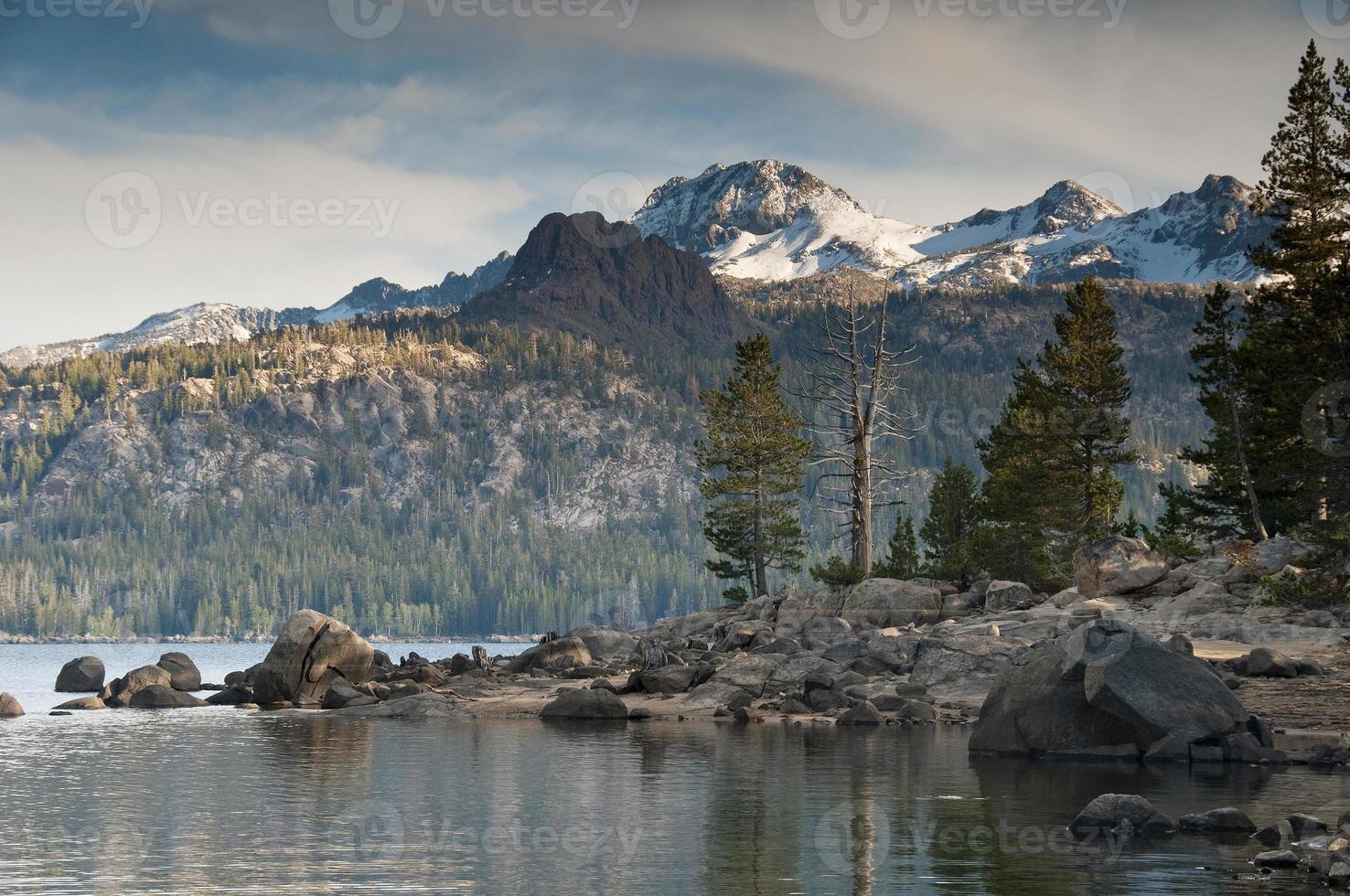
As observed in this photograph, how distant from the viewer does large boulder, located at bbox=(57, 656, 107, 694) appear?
214 ft

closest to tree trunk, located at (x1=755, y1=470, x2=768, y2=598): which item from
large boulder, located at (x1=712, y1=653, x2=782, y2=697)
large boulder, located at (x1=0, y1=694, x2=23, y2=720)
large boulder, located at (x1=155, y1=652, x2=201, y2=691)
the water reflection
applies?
large boulder, located at (x1=712, y1=653, x2=782, y2=697)

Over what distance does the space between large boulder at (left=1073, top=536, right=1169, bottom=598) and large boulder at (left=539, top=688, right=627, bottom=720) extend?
1949 cm

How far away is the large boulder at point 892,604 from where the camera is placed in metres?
53.6

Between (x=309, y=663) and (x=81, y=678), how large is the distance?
1877 centimetres

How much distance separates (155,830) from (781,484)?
59.0 m

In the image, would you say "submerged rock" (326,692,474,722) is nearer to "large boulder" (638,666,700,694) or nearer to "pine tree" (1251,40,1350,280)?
"large boulder" (638,666,700,694)

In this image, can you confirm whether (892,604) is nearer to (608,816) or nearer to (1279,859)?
(608,816)

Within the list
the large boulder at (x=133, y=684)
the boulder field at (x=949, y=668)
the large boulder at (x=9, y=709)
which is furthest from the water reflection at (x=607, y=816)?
the large boulder at (x=133, y=684)

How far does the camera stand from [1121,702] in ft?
94.7

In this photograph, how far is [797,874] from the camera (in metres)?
18.0

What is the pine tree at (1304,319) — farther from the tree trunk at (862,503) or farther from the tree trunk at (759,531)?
the tree trunk at (759,531)

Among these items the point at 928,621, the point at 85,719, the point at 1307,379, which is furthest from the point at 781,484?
the point at 85,719

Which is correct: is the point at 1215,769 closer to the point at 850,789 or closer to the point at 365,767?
the point at 850,789

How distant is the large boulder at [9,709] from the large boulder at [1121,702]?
38.2 meters
